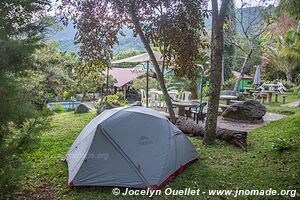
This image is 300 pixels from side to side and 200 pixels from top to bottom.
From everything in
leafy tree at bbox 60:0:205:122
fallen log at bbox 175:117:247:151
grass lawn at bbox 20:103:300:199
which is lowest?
grass lawn at bbox 20:103:300:199

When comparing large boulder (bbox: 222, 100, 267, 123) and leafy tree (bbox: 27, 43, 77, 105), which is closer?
large boulder (bbox: 222, 100, 267, 123)

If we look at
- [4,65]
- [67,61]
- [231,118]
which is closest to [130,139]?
[4,65]

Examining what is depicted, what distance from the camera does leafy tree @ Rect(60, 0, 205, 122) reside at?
5898 mm

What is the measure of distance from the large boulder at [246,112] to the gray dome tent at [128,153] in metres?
4.98

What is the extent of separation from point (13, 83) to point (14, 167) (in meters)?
1.04

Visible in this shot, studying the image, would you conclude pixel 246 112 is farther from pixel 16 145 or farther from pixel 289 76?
pixel 289 76

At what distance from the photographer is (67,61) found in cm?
1266

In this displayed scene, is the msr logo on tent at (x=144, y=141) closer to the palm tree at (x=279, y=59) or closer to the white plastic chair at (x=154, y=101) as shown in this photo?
the white plastic chair at (x=154, y=101)

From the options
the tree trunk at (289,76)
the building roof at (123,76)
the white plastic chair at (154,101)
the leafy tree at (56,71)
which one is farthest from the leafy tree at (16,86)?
the tree trunk at (289,76)

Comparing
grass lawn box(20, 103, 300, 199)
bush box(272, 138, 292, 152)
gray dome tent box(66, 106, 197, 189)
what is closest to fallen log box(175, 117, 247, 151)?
grass lawn box(20, 103, 300, 199)

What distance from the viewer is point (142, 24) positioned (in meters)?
6.48

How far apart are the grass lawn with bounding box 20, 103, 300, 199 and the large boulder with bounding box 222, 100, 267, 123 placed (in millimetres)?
2239

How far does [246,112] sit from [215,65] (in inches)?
149

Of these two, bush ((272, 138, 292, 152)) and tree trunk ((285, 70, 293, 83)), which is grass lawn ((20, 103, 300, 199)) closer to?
bush ((272, 138, 292, 152))
